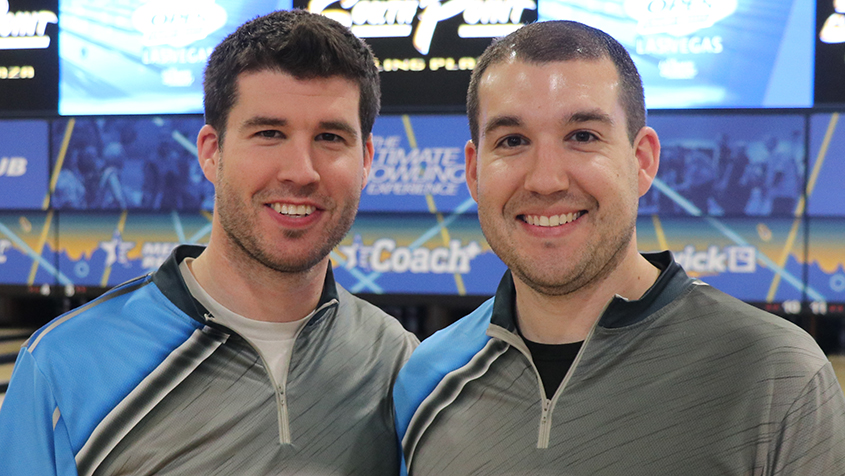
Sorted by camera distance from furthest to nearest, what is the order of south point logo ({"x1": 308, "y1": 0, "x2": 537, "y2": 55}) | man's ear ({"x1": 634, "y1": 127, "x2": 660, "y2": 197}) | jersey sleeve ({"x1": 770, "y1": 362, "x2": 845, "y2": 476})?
south point logo ({"x1": 308, "y1": 0, "x2": 537, "y2": 55}), man's ear ({"x1": 634, "y1": 127, "x2": 660, "y2": 197}), jersey sleeve ({"x1": 770, "y1": 362, "x2": 845, "y2": 476})

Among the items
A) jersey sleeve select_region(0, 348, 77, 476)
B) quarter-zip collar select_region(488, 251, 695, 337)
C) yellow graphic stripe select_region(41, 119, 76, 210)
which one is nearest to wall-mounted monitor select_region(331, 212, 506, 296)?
yellow graphic stripe select_region(41, 119, 76, 210)

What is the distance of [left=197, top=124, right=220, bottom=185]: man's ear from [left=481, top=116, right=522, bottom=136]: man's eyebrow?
659 millimetres

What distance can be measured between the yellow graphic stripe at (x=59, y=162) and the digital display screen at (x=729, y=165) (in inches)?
154

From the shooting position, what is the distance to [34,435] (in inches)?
60.4

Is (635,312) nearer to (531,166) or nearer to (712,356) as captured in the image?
(712,356)

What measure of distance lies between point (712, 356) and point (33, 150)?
5.31 m

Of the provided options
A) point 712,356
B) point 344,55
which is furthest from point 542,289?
point 344,55

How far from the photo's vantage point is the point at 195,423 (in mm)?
1595

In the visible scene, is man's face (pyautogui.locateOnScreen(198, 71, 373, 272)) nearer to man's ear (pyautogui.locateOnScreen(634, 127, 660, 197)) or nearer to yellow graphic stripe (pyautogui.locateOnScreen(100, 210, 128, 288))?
man's ear (pyautogui.locateOnScreen(634, 127, 660, 197))

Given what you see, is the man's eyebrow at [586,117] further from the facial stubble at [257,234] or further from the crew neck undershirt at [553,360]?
the facial stubble at [257,234]

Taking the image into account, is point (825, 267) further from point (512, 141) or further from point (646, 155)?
point (512, 141)

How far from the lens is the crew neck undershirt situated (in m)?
1.53

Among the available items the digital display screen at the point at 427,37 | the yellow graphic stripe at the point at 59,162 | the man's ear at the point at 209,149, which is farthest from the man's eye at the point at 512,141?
the yellow graphic stripe at the point at 59,162

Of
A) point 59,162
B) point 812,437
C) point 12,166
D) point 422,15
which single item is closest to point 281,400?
point 812,437
